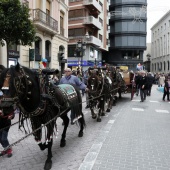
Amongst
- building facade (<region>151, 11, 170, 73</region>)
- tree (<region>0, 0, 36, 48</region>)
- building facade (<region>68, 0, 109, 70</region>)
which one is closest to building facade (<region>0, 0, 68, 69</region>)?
tree (<region>0, 0, 36, 48</region>)

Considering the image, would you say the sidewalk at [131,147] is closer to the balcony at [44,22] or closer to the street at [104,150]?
the street at [104,150]

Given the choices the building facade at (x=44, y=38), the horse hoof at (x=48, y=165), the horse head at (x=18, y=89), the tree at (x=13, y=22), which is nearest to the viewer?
the horse head at (x=18, y=89)

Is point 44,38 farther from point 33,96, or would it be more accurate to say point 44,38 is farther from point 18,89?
point 18,89

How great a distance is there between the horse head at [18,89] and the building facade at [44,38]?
441 inches

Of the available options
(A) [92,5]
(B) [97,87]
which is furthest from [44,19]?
(A) [92,5]

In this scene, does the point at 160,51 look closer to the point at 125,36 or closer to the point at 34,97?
the point at 125,36

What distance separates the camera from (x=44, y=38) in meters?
19.8

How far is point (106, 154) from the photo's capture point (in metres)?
4.77

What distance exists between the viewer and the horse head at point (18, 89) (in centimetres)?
325

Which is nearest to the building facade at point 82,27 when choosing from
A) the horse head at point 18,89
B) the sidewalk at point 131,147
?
the sidewalk at point 131,147

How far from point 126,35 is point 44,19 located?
34115 mm

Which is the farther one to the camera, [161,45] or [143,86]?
[161,45]

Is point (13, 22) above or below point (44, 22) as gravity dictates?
below

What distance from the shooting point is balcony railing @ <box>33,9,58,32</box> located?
1773 centimetres
